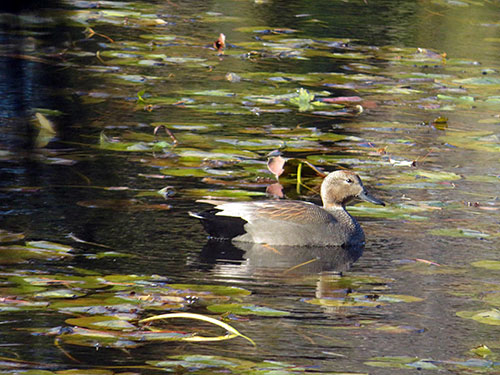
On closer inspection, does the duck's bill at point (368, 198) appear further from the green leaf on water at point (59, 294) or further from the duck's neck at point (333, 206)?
the green leaf on water at point (59, 294)

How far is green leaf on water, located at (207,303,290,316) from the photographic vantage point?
5.30m

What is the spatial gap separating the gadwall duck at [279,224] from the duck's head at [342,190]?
216 mm

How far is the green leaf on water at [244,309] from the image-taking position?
530 cm

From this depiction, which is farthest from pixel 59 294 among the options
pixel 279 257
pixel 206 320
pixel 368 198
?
pixel 368 198

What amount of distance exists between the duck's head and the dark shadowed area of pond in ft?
0.79

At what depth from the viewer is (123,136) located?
30.0 feet

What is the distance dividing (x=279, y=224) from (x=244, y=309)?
1.66 meters

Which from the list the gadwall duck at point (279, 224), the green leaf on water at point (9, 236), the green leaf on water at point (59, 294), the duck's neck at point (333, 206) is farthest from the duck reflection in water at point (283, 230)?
the green leaf on water at point (59, 294)

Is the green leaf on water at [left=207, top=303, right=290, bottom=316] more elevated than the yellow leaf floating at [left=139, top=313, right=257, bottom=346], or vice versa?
the yellow leaf floating at [left=139, top=313, right=257, bottom=346]

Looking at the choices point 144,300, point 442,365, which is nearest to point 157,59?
point 144,300

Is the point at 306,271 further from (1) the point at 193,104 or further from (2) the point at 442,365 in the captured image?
(1) the point at 193,104

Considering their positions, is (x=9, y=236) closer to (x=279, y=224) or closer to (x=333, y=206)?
(x=279, y=224)

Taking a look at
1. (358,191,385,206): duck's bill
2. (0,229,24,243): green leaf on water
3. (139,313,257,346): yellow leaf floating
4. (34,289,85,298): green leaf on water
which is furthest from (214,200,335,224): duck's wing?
(139,313,257,346): yellow leaf floating

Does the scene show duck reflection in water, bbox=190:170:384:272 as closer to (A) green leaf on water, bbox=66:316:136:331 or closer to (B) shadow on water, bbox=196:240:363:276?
(B) shadow on water, bbox=196:240:363:276
